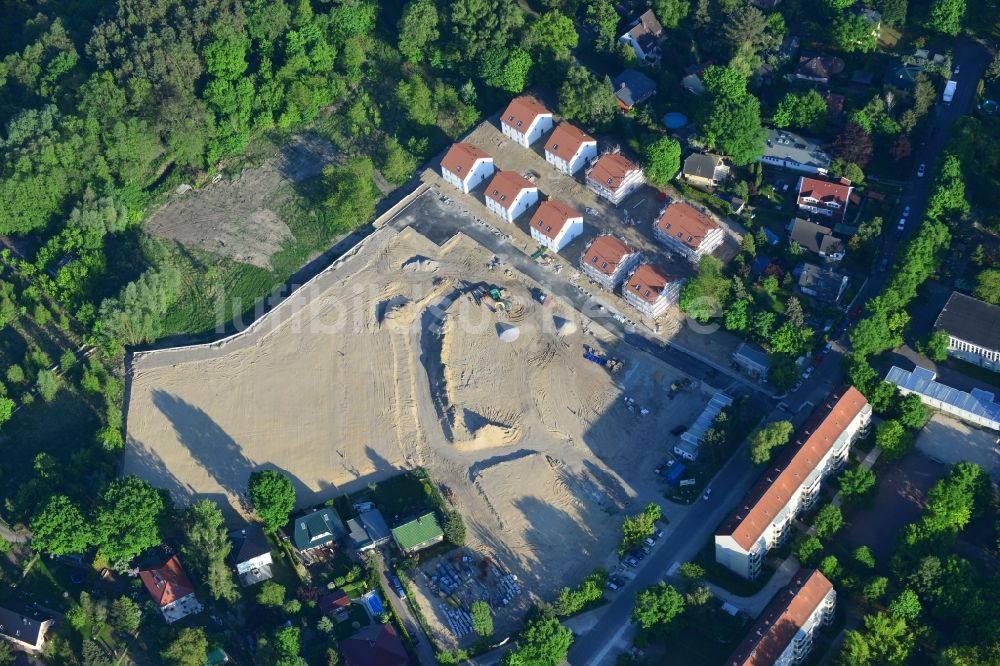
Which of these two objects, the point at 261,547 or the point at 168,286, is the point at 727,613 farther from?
the point at 168,286

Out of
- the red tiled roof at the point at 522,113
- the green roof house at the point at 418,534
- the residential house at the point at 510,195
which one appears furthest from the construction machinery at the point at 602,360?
the red tiled roof at the point at 522,113

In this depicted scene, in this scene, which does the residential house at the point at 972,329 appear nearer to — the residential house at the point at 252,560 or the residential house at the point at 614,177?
the residential house at the point at 614,177

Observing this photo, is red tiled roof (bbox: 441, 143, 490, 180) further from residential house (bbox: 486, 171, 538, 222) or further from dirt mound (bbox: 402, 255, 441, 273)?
dirt mound (bbox: 402, 255, 441, 273)

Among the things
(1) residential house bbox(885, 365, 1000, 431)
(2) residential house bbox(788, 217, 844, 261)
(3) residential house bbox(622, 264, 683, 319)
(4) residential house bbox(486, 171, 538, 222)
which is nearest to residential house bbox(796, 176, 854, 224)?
(2) residential house bbox(788, 217, 844, 261)

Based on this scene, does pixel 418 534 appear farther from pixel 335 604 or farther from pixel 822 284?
pixel 822 284

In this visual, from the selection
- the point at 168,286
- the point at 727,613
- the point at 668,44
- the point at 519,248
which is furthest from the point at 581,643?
the point at 668,44

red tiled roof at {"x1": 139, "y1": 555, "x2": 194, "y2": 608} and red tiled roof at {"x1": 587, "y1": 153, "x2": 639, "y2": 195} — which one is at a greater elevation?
red tiled roof at {"x1": 587, "y1": 153, "x2": 639, "y2": 195}
